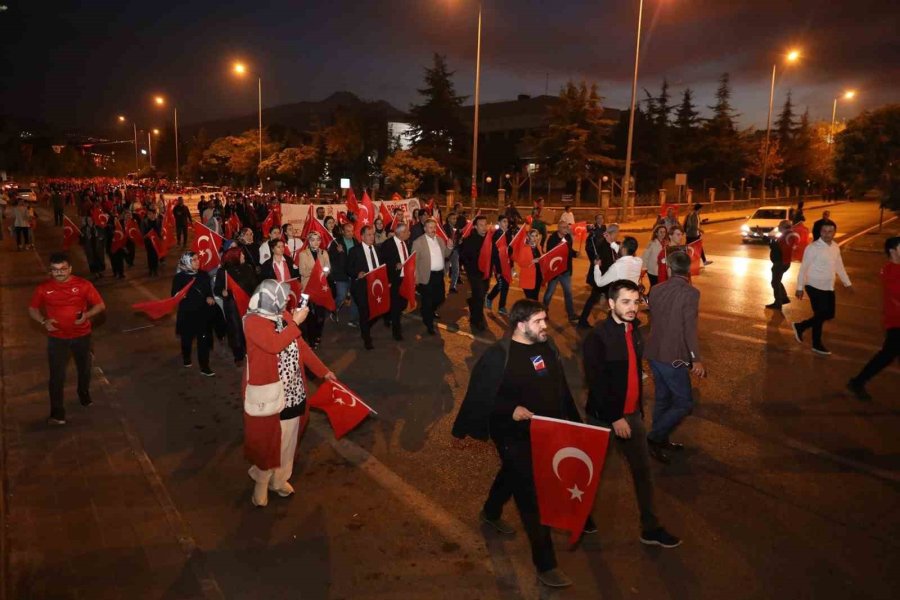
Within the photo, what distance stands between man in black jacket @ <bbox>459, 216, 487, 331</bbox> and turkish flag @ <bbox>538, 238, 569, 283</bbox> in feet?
3.46

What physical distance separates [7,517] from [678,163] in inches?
2255

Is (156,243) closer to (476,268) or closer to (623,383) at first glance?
(476,268)

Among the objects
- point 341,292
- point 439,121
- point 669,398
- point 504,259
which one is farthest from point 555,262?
point 439,121

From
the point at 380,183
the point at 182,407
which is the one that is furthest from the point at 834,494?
the point at 380,183

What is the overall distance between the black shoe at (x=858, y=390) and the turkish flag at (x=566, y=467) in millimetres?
5106

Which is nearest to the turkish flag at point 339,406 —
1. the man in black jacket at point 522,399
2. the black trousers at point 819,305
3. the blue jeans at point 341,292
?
the man in black jacket at point 522,399

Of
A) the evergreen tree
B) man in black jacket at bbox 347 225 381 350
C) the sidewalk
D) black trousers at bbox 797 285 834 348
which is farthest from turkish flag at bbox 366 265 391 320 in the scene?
the evergreen tree

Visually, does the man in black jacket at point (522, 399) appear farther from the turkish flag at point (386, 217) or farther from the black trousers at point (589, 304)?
the turkish flag at point (386, 217)

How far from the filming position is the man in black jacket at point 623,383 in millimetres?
4234

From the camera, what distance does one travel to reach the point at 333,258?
1055 centimetres

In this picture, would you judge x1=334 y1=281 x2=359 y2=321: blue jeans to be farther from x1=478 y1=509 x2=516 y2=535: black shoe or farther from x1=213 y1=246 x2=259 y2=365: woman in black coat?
x1=478 y1=509 x2=516 y2=535: black shoe

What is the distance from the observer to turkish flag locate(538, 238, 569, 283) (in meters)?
10.8

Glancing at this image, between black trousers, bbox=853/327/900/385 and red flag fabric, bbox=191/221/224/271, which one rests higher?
red flag fabric, bbox=191/221/224/271

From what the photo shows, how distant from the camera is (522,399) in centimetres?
391
